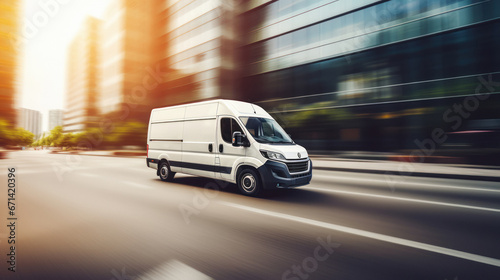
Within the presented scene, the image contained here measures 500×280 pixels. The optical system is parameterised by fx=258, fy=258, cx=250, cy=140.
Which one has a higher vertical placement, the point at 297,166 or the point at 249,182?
the point at 297,166

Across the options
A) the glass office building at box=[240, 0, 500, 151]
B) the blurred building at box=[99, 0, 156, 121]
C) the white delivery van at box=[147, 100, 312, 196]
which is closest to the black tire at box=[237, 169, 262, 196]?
the white delivery van at box=[147, 100, 312, 196]

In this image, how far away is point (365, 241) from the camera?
135 inches

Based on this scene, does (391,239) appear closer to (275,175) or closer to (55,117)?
(275,175)

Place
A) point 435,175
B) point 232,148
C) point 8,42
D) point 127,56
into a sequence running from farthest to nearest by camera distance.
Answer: point 127,56 < point 8,42 < point 435,175 < point 232,148

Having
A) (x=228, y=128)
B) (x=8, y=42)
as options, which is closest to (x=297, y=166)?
(x=228, y=128)

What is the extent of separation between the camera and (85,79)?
105812 millimetres

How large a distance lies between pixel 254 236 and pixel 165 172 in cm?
543

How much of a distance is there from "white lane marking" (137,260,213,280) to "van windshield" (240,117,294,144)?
3.67 m

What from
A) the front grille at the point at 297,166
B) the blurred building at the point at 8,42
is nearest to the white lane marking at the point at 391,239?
the front grille at the point at 297,166

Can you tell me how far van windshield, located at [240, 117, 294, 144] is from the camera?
6188 millimetres

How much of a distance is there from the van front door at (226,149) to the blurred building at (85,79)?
108 meters

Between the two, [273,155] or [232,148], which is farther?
[232,148]

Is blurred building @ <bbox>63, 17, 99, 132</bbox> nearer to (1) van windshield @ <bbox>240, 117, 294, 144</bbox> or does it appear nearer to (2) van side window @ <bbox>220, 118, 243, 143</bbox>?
(2) van side window @ <bbox>220, 118, 243, 143</bbox>

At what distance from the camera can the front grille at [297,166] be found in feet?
19.0
